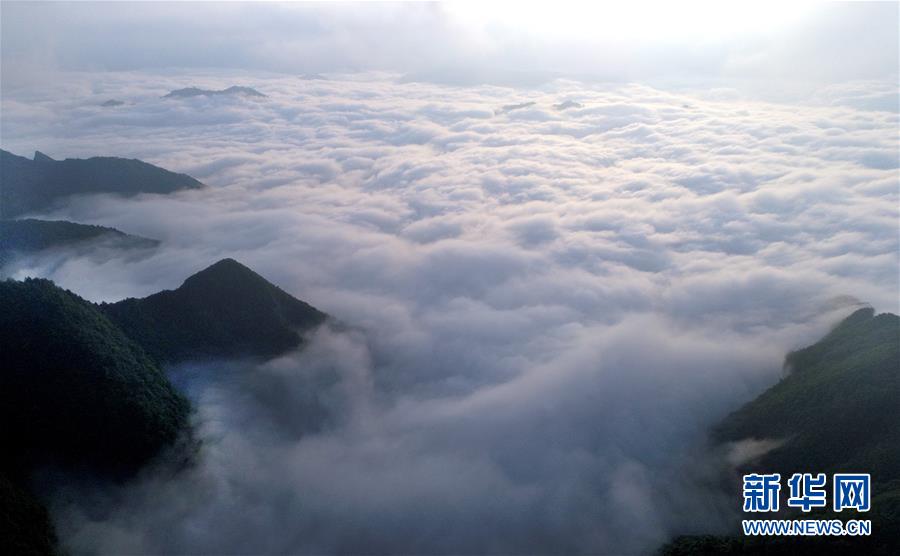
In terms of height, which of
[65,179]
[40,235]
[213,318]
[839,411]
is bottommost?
[839,411]

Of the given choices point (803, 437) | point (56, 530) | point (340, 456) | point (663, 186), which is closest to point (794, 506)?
point (803, 437)

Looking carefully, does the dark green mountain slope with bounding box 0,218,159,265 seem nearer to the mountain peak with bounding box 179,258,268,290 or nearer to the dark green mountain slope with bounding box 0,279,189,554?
the mountain peak with bounding box 179,258,268,290

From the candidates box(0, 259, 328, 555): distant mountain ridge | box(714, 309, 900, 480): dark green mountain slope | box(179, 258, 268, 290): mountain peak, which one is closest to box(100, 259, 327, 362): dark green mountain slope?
box(179, 258, 268, 290): mountain peak

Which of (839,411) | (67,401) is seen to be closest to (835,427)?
(839,411)

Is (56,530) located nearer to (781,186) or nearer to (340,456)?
(340,456)

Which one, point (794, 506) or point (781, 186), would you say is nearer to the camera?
point (794, 506)

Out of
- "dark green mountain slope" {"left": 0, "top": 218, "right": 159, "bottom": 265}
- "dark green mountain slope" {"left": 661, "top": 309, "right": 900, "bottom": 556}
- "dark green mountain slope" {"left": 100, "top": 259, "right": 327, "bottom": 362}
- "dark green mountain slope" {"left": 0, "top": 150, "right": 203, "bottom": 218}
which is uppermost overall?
"dark green mountain slope" {"left": 0, "top": 150, "right": 203, "bottom": 218}

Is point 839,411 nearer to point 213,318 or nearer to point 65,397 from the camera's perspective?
point 213,318
